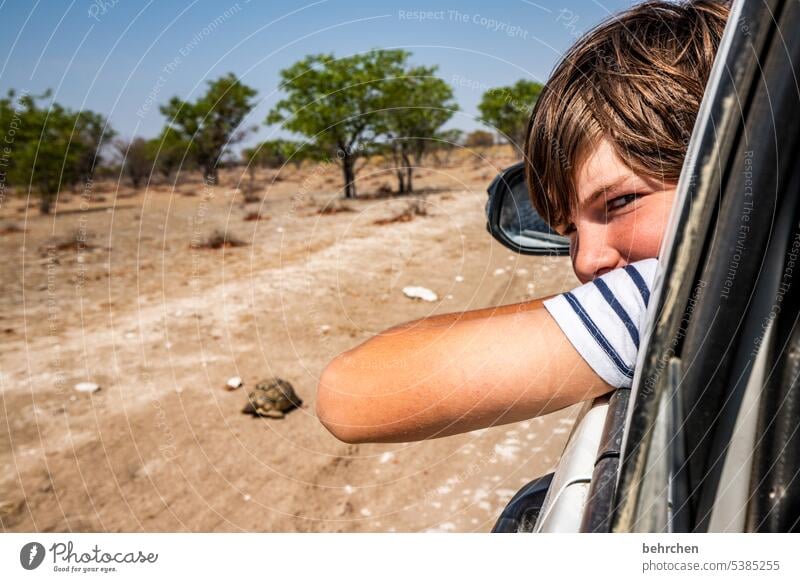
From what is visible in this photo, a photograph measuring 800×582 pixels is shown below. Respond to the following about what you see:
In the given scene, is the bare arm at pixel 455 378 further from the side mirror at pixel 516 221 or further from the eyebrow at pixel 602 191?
the side mirror at pixel 516 221

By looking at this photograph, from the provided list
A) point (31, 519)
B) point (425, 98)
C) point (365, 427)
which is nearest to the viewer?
point (365, 427)

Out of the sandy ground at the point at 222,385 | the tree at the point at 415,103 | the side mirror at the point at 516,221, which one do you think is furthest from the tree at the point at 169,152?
the side mirror at the point at 516,221

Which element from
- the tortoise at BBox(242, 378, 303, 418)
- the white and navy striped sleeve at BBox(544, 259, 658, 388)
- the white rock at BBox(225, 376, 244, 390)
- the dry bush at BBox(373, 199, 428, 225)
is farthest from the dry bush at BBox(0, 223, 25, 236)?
the white and navy striped sleeve at BBox(544, 259, 658, 388)

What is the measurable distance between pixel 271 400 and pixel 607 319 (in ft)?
8.82

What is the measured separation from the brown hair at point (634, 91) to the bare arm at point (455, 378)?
269mm

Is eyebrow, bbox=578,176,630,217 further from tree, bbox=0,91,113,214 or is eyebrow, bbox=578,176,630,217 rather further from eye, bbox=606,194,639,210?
tree, bbox=0,91,113,214

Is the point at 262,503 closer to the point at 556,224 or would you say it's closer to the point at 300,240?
the point at 556,224

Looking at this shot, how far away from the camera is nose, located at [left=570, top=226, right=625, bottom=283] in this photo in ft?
2.68

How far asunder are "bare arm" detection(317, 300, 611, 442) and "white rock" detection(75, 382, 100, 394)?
121 inches

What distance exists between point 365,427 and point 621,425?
0.29m

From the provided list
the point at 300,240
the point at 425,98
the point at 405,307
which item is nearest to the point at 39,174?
the point at 300,240

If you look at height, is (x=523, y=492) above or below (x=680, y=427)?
below

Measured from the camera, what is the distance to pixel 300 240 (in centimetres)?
777

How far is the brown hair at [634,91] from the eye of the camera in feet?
2.67
